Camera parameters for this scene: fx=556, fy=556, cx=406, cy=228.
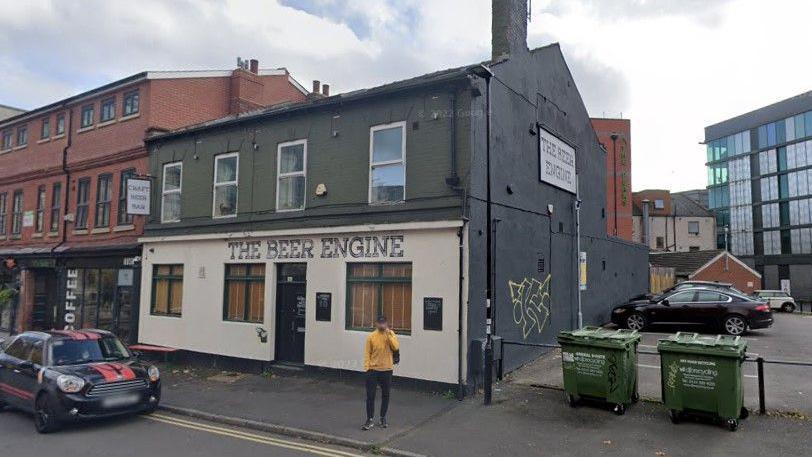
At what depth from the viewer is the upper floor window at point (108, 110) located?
19.1 meters

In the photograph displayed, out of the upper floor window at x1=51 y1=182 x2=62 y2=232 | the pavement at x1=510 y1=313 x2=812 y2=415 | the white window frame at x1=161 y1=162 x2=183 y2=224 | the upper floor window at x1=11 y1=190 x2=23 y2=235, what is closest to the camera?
the pavement at x1=510 y1=313 x2=812 y2=415

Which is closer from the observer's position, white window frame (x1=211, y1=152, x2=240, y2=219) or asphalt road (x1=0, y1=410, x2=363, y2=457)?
asphalt road (x1=0, y1=410, x2=363, y2=457)

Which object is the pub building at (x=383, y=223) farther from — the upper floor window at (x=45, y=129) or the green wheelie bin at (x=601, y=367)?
the upper floor window at (x=45, y=129)

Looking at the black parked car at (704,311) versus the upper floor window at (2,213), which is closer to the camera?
the black parked car at (704,311)

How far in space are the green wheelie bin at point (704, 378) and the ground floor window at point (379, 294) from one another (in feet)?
16.0

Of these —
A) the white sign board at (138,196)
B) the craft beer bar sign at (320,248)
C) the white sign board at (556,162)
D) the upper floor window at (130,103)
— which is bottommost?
the craft beer bar sign at (320,248)

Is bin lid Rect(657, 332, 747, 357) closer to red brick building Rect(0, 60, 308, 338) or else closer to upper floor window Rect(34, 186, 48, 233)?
red brick building Rect(0, 60, 308, 338)

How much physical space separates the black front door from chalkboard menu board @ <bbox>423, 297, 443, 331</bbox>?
11.5 ft

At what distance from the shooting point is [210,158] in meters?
15.3

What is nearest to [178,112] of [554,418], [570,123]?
[570,123]

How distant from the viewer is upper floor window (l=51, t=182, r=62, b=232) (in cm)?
2103

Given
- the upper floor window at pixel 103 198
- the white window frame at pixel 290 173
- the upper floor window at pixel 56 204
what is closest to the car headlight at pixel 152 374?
the white window frame at pixel 290 173

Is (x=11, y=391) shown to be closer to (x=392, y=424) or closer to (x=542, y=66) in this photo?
(x=392, y=424)

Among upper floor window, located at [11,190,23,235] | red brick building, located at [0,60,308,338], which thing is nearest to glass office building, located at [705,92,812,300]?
red brick building, located at [0,60,308,338]
